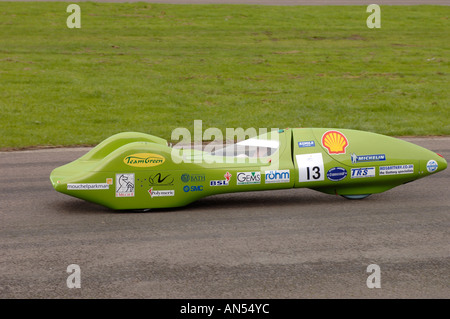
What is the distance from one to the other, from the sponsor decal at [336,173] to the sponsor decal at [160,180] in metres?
2.09

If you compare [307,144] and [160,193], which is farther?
[307,144]

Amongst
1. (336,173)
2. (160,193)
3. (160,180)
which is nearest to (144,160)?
(160,180)

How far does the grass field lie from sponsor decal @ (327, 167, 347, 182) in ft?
21.0

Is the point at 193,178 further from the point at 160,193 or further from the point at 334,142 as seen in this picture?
the point at 334,142

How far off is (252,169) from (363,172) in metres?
1.53

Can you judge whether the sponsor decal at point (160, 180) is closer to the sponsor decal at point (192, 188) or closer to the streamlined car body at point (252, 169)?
the streamlined car body at point (252, 169)

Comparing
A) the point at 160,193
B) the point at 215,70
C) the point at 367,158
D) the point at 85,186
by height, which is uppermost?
the point at 215,70

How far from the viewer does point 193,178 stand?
840 centimetres

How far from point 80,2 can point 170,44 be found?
6.33m

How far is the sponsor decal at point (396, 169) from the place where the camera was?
8.77 meters

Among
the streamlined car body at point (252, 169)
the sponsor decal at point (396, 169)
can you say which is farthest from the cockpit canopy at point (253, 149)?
the sponsor decal at point (396, 169)

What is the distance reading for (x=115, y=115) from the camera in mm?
16406
